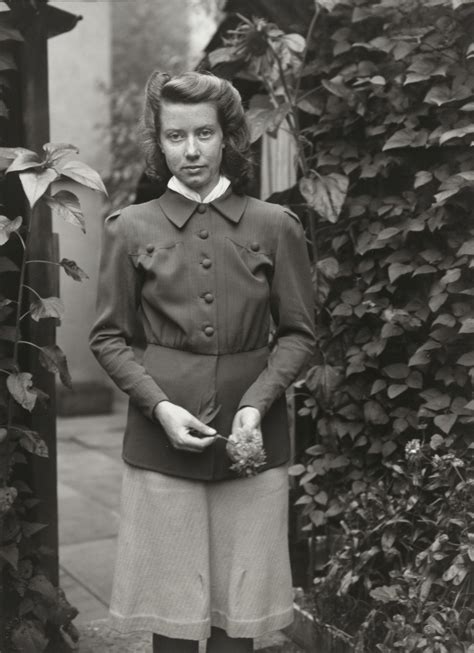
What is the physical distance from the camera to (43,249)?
9.44ft

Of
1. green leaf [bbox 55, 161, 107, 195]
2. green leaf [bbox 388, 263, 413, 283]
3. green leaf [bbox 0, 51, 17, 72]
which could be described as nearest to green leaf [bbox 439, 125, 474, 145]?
green leaf [bbox 388, 263, 413, 283]

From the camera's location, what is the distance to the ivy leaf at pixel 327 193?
2.86 meters

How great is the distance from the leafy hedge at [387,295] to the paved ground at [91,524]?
2.36 ft

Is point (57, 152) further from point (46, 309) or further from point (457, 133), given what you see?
point (457, 133)

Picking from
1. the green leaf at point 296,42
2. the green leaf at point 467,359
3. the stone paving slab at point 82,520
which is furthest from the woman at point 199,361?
the stone paving slab at point 82,520

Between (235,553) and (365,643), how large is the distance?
30.6 inches

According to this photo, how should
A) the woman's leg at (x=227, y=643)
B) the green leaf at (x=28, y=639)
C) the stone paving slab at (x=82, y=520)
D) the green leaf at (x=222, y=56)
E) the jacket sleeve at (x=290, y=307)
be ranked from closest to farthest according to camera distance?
the jacket sleeve at (x=290, y=307), the woman's leg at (x=227, y=643), the green leaf at (x=28, y=639), the green leaf at (x=222, y=56), the stone paving slab at (x=82, y=520)

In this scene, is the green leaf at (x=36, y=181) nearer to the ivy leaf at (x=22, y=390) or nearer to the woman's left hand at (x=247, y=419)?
the ivy leaf at (x=22, y=390)

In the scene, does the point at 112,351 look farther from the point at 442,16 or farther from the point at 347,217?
the point at 442,16

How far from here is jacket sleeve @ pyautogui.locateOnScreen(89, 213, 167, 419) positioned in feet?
7.21

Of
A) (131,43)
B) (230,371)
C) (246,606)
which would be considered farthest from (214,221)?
(131,43)

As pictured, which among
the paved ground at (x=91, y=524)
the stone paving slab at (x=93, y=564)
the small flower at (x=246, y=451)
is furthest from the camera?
the stone paving slab at (x=93, y=564)

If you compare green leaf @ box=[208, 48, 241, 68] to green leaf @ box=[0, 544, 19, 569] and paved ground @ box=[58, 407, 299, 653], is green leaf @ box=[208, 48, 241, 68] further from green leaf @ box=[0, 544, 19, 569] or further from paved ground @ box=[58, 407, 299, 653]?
paved ground @ box=[58, 407, 299, 653]

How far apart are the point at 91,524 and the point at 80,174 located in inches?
117
